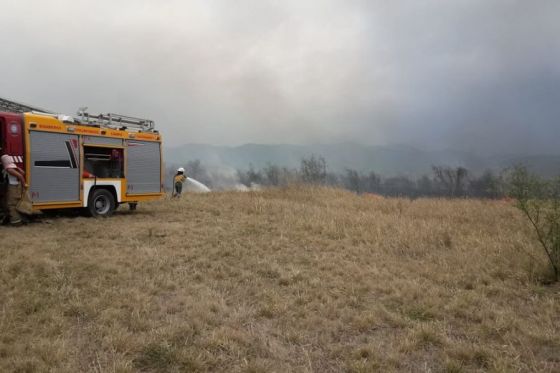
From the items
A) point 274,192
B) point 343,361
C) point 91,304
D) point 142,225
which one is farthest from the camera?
point 274,192

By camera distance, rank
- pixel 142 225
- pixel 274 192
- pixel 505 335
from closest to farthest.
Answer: pixel 505 335
pixel 142 225
pixel 274 192

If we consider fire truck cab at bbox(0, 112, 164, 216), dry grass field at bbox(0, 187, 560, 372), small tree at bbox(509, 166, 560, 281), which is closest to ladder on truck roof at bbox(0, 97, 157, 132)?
fire truck cab at bbox(0, 112, 164, 216)

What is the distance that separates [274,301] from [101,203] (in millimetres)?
8417

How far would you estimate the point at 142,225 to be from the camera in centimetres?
1037

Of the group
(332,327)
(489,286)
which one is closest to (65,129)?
(332,327)

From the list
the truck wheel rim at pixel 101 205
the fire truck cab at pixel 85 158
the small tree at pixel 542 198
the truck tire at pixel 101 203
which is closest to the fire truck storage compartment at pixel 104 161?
the fire truck cab at pixel 85 158

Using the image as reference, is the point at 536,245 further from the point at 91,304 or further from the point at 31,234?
the point at 31,234

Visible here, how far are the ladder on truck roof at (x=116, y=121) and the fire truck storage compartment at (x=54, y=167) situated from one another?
927 millimetres

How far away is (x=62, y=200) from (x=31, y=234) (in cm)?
221

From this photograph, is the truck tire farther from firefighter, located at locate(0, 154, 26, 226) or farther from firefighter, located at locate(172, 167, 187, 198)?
firefighter, located at locate(172, 167, 187, 198)

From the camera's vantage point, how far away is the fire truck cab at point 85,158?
32.7 feet

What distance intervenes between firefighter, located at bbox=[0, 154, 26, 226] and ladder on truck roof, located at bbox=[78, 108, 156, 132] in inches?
92.2

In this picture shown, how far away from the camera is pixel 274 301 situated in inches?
205

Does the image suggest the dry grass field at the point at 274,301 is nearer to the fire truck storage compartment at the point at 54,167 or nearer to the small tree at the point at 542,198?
the small tree at the point at 542,198
